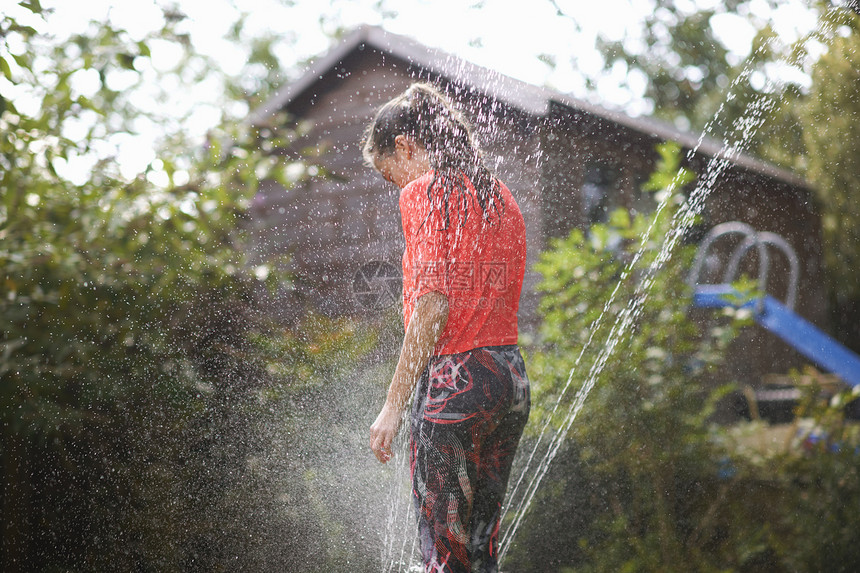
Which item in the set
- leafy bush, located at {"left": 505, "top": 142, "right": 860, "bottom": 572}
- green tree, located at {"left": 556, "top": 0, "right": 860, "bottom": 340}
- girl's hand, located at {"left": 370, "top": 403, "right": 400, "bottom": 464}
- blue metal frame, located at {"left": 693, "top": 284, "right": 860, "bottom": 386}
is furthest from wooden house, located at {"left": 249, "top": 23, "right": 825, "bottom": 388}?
green tree, located at {"left": 556, "top": 0, "right": 860, "bottom": 340}

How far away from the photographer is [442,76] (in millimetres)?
2701

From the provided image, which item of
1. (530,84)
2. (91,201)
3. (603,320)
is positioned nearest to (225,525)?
(91,201)

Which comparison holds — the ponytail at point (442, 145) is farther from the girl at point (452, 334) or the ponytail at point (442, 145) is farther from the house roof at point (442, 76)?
the house roof at point (442, 76)

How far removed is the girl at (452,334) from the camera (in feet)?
4.48

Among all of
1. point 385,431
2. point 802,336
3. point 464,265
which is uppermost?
point 464,265

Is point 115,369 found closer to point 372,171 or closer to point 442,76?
point 372,171

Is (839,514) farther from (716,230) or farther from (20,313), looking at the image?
(20,313)

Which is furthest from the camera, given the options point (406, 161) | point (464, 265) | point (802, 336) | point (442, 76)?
point (802, 336)

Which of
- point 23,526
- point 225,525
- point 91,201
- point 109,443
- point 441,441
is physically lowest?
point 23,526

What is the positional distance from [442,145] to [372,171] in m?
1.23

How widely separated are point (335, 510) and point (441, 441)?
999 mm

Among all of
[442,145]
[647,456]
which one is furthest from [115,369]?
[647,456]

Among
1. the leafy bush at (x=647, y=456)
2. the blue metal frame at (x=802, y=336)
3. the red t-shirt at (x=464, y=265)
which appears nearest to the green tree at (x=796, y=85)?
the blue metal frame at (x=802, y=336)

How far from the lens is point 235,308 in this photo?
2479 millimetres
